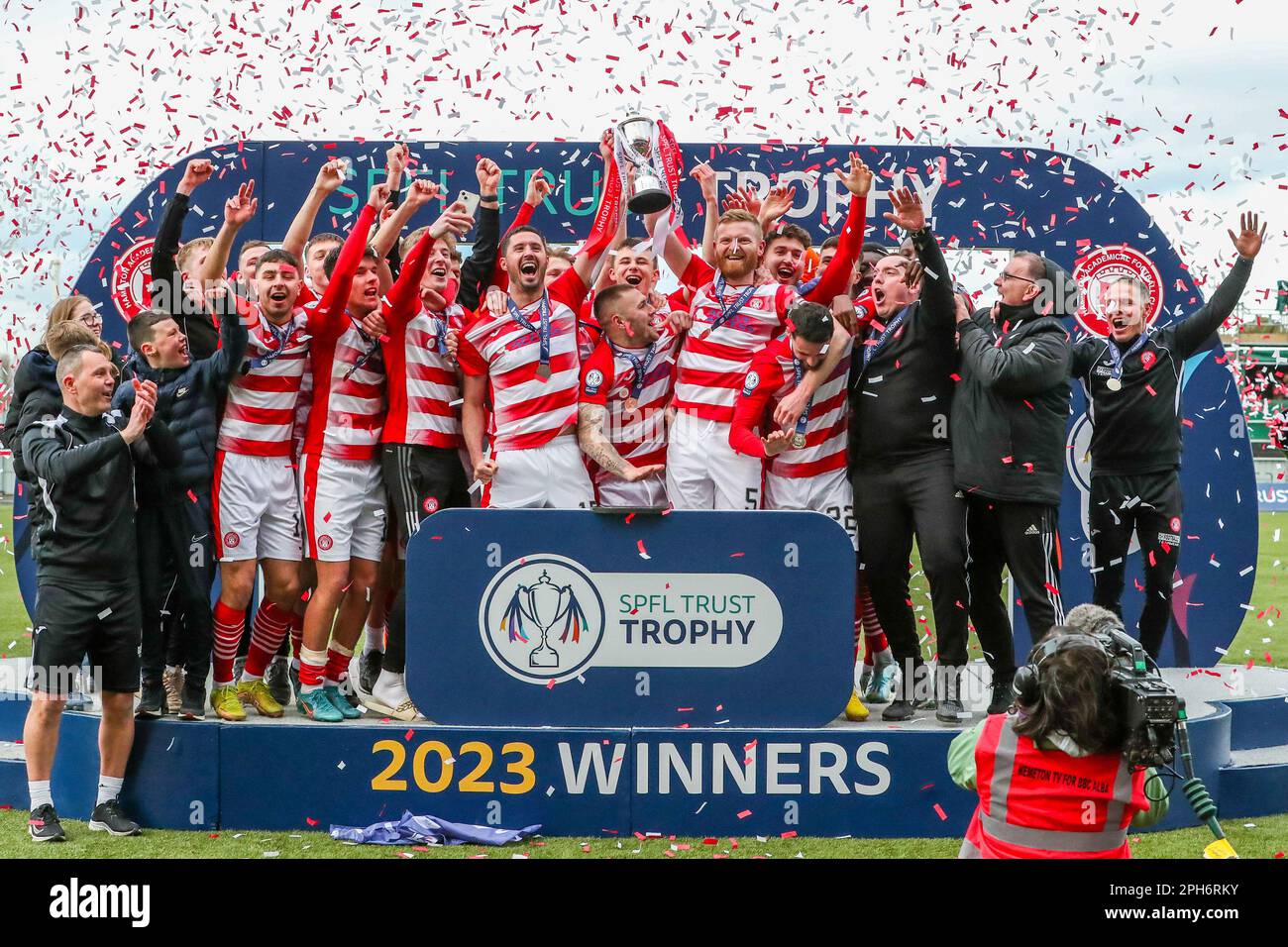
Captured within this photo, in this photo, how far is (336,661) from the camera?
18.1ft

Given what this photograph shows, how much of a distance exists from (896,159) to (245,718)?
4.23 m

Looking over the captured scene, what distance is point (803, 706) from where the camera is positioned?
5047mm

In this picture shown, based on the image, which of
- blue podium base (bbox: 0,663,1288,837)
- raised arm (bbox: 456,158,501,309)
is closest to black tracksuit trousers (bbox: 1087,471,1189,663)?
blue podium base (bbox: 0,663,1288,837)

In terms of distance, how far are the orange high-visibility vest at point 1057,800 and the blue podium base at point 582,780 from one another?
2.07 meters

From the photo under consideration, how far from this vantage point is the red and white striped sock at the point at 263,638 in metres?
5.48

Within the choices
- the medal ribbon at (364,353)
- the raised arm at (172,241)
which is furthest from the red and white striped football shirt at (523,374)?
the raised arm at (172,241)

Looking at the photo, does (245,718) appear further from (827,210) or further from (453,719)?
(827,210)

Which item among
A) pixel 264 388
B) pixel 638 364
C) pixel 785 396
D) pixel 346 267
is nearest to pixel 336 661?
pixel 264 388

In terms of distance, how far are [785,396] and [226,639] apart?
7.62ft

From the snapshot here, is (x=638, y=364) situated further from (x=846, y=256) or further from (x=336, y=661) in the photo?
(x=336, y=661)

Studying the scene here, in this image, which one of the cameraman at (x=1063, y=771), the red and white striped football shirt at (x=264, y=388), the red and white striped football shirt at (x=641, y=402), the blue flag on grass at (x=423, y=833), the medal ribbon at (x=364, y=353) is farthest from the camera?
the red and white striped football shirt at (x=641, y=402)

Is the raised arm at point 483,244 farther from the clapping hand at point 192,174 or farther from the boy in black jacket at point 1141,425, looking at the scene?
the boy in black jacket at point 1141,425

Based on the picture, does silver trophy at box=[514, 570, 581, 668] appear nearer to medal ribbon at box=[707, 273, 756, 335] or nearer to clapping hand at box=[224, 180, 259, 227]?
medal ribbon at box=[707, 273, 756, 335]

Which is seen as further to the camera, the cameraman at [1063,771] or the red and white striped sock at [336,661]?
the red and white striped sock at [336,661]
